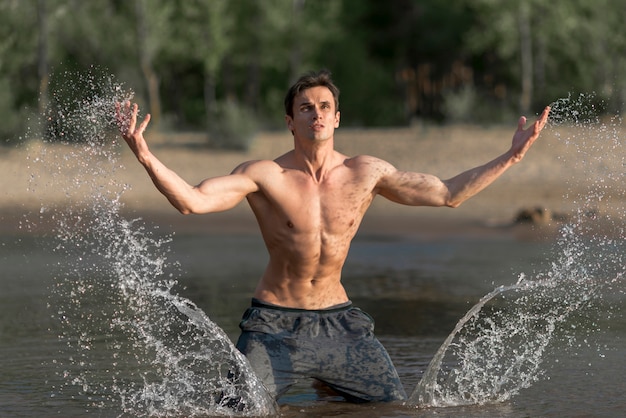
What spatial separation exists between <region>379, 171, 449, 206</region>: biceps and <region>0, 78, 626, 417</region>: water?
2.35 ft

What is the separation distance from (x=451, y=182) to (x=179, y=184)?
134cm

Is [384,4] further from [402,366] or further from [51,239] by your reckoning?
A: [402,366]

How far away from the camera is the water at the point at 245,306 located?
6.60 meters

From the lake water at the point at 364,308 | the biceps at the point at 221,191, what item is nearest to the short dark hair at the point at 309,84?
the biceps at the point at 221,191

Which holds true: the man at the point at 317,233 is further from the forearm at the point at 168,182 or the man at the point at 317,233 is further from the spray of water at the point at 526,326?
the spray of water at the point at 526,326

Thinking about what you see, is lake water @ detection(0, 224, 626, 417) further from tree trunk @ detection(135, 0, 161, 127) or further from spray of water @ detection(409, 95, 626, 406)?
tree trunk @ detection(135, 0, 161, 127)

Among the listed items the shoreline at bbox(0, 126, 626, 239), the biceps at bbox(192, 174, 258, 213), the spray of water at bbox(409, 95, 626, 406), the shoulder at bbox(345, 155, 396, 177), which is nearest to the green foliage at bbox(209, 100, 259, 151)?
the shoreline at bbox(0, 126, 626, 239)

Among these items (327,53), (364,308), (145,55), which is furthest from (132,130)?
(327,53)

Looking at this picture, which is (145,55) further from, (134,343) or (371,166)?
(371,166)

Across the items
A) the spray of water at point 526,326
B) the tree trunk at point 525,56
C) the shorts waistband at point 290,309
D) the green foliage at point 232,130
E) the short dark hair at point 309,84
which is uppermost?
the tree trunk at point 525,56

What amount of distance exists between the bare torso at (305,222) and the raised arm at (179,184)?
0.41 ft

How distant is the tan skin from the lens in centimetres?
614

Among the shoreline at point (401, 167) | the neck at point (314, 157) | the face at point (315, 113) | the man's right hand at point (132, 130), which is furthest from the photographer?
the shoreline at point (401, 167)

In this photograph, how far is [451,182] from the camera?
20.7ft
